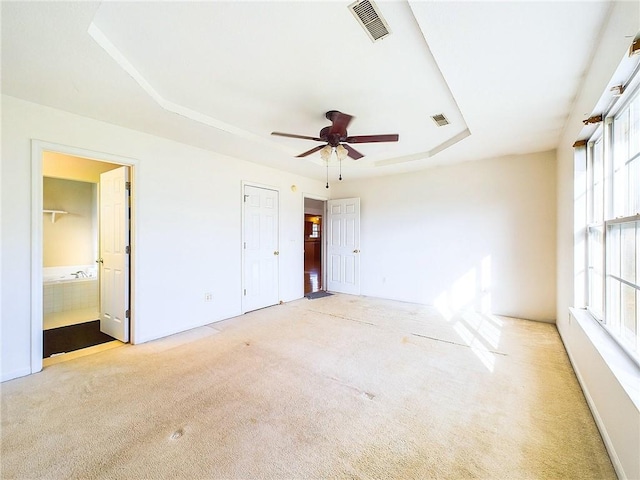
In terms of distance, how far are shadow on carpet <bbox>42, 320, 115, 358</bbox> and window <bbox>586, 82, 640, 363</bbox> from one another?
4864 millimetres

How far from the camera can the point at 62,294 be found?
440 cm

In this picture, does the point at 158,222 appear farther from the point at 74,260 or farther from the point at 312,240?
the point at 312,240

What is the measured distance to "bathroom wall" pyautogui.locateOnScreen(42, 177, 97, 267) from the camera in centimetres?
485

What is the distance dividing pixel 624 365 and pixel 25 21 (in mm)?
3953

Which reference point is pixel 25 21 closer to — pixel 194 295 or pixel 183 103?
pixel 183 103

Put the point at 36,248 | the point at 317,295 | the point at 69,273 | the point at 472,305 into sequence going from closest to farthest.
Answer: the point at 36,248, the point at 472,305, the point at 69,273, the point at 317,295

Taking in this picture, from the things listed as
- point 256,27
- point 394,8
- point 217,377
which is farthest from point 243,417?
point 394,8

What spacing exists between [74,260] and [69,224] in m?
0.68

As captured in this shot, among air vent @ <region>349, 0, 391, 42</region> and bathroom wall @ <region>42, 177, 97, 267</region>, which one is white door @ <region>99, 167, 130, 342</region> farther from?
air vent @ <region>349, 0, 391, 42</region>

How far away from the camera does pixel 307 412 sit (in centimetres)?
192

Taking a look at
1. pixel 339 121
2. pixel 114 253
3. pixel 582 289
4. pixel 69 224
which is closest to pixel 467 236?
pixel 582 289

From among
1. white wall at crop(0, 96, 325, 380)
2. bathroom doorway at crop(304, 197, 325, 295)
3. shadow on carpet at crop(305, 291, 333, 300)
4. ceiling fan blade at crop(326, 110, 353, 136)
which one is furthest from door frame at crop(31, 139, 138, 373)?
bathroom doorway at crop(304, 197, 325, 295)

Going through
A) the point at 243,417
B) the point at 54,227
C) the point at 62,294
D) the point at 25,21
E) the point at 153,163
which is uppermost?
the point at 25,21

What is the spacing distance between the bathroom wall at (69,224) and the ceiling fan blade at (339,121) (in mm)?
5221
